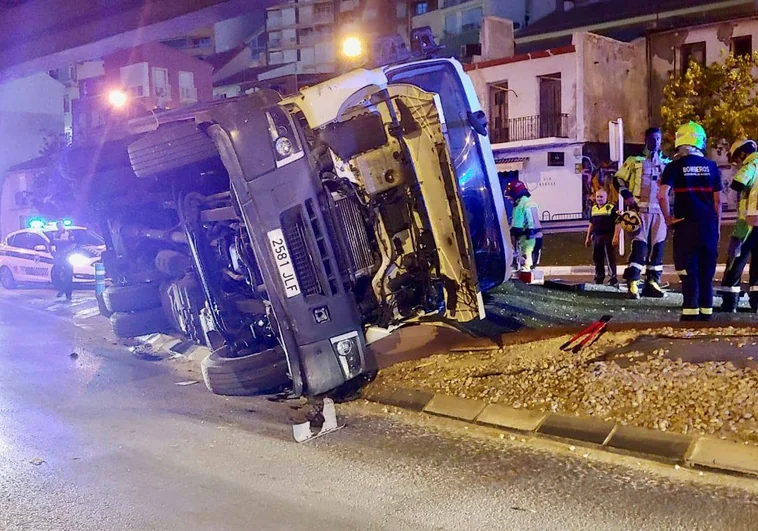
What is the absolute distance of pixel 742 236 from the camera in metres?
6.99

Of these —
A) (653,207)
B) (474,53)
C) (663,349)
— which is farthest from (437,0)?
(663,349)

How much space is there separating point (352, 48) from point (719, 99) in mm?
21271

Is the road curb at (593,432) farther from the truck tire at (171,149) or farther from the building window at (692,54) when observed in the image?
the building window at (692,54)

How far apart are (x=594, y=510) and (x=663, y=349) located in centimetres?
223

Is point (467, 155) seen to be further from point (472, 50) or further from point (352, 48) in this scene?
point (472, 50)

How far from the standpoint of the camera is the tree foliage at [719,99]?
25.8 meters

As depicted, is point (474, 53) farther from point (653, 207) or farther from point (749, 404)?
point (749, 404)

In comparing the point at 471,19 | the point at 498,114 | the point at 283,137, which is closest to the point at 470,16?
the point at 471,19

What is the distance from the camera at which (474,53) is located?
33969mm

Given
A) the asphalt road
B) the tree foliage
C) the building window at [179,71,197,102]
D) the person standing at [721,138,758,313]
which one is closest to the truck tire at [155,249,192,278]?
the asphalt road

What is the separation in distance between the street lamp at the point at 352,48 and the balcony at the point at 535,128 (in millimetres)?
21400

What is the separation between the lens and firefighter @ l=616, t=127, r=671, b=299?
26.9 ft

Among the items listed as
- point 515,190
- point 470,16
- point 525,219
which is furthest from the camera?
point 470,16

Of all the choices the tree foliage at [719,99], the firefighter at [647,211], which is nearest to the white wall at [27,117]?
the tree foliage at [719,99]
